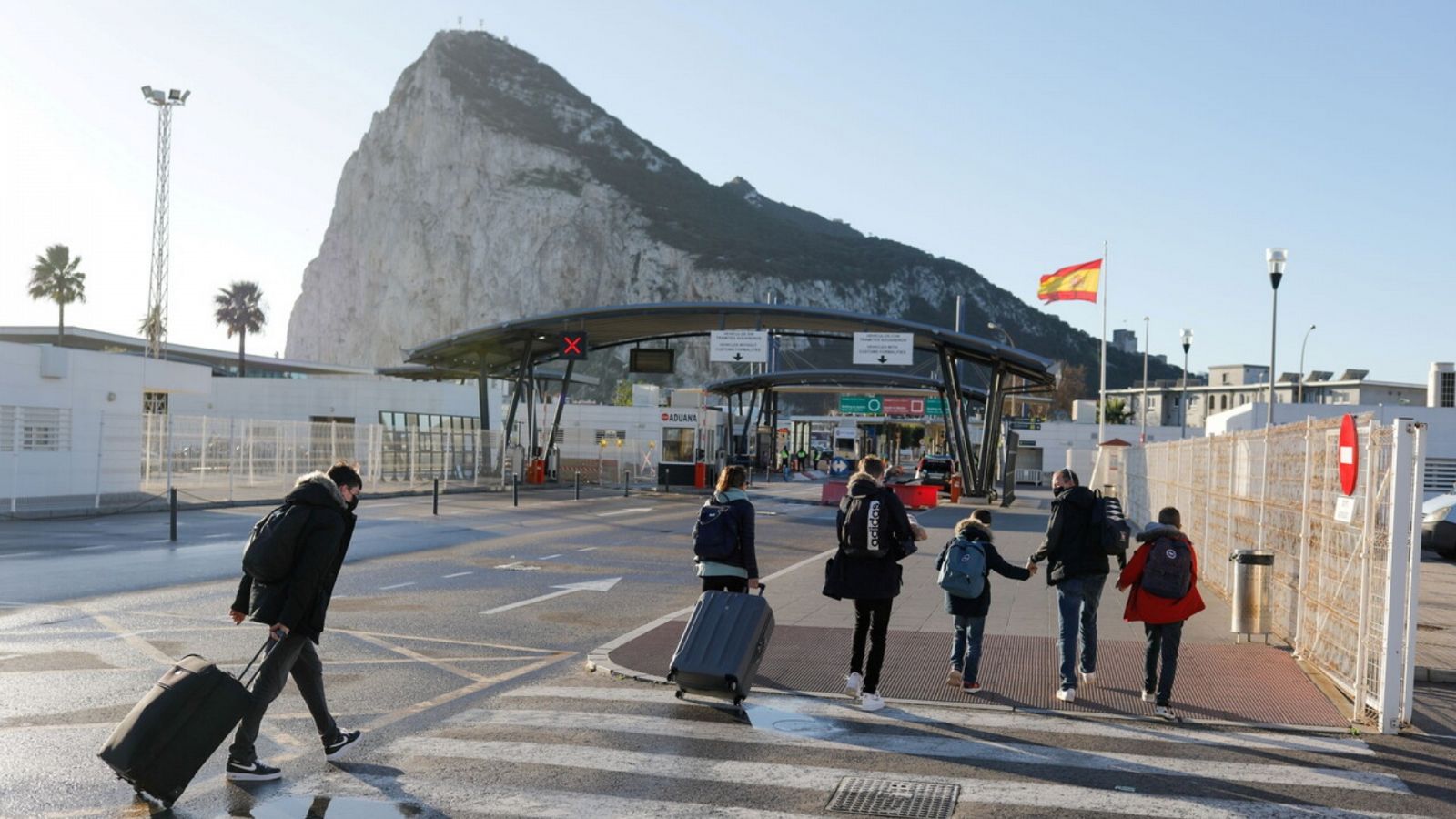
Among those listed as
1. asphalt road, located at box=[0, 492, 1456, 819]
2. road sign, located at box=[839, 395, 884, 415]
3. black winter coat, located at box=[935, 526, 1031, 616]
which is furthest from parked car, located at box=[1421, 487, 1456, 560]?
road sign, located at box=[839, 395, 884, 415]

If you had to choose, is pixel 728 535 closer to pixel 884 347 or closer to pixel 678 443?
pixel 884 347

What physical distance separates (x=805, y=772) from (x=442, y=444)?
4125cm

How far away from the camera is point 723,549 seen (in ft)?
30.0

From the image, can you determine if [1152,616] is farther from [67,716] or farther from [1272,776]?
[67,716]

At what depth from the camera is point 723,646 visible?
27.3ft

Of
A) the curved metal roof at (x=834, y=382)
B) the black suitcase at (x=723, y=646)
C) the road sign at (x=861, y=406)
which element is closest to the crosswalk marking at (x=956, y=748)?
the black suitcase at (x=723, y=646)

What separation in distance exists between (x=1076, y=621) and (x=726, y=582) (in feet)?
8.49

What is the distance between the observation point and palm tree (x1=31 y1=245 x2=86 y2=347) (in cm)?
7381

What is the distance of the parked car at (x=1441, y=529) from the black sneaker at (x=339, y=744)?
81.7 feet

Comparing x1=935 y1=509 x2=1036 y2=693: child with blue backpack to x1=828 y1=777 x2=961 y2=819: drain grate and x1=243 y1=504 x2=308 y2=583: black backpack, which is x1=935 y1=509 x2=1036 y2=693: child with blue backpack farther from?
x1=243 y1=504 x2=308 y2=583: black backpack

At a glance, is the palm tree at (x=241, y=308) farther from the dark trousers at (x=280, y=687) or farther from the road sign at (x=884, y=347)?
the dark trousers at (x=280, y=687)

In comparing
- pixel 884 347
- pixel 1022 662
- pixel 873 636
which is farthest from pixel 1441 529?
pixel 884 347

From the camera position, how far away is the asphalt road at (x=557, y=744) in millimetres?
6289

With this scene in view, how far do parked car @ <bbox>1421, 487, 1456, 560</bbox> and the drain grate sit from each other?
76.7ft
